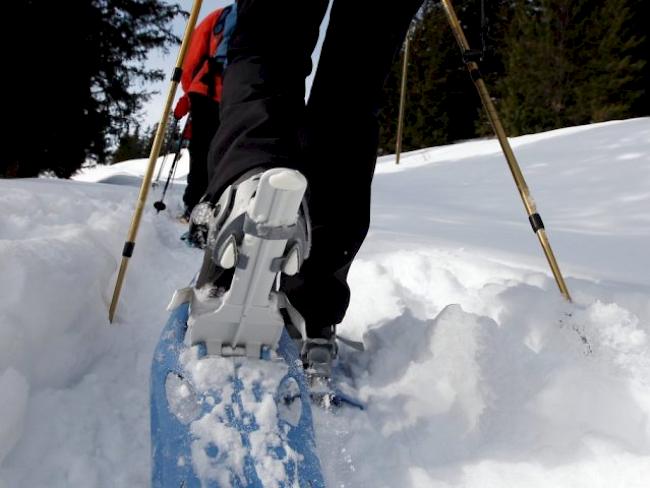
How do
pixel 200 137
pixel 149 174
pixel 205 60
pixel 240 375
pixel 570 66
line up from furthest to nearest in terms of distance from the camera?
pixel 570 66, pixel 200 137, pixel 205 60, pixel 149 174, pixel 240 375

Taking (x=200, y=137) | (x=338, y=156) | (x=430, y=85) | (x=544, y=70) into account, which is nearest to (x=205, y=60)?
(x=200, y=137)

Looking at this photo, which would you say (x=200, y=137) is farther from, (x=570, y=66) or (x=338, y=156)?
(x=570, y=66)

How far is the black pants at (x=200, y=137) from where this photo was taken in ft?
13.3

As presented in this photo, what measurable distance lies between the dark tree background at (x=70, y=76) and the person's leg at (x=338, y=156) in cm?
977

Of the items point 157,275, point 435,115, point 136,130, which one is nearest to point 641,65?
point 435,115

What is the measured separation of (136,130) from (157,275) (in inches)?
425

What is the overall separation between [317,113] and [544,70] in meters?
18.0

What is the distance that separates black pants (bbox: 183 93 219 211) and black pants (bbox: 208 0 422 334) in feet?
8.75

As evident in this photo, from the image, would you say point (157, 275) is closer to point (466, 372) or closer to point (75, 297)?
point (75, 297)

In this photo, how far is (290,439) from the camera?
1034 mm

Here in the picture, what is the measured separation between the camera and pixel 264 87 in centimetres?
114

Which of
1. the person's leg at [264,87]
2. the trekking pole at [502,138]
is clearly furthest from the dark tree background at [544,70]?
the person's leg at [264,87]

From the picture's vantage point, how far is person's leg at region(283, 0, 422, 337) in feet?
4.65

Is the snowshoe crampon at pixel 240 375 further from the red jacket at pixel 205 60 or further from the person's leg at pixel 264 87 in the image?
the red jacket at pixel 205 60
